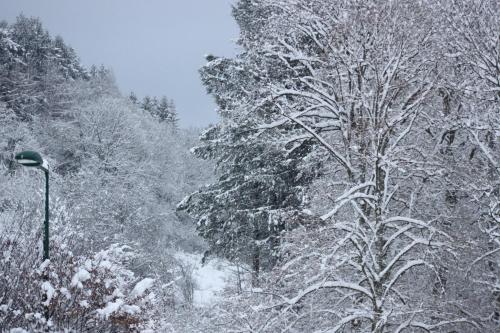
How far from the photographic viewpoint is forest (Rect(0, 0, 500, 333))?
30.5 ft

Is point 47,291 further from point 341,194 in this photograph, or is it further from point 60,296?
point 341,194

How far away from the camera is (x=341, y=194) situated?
1175 cm

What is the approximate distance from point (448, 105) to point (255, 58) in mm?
6646

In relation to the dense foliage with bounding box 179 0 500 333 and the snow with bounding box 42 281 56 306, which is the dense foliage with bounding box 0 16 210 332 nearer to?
the snow with bounding box 42 281 56 306

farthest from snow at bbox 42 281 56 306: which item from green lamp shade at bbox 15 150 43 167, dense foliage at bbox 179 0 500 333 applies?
dense foliage at bbox 179 0 500 333

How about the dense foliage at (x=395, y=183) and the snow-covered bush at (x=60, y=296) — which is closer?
the snow-covered bush at (x=60, y=296)

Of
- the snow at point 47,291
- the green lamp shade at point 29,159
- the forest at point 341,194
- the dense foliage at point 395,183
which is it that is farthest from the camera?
the dense foliage at point 395,183

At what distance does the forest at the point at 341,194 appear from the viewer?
929 cm

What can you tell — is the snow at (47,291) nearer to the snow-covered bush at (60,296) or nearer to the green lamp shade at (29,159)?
the snow-covered bush at (60,296)

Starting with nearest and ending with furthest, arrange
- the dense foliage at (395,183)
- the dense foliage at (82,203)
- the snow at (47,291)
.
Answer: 1. the snow at (47,291)
2. the dense foliage at (82,203)
3. the dense foliage at (395,183)

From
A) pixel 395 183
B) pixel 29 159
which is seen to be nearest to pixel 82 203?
pixel 29 159

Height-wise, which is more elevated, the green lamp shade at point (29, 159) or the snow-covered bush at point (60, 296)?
the green lamp shade at point (29, 159)

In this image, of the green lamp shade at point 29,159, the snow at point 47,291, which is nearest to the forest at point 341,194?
the snow at point 47,291

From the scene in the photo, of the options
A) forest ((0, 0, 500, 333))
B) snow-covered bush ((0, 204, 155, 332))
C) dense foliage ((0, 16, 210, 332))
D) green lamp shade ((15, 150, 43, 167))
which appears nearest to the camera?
snow-covered bush ((0, 204, 155, 332))
